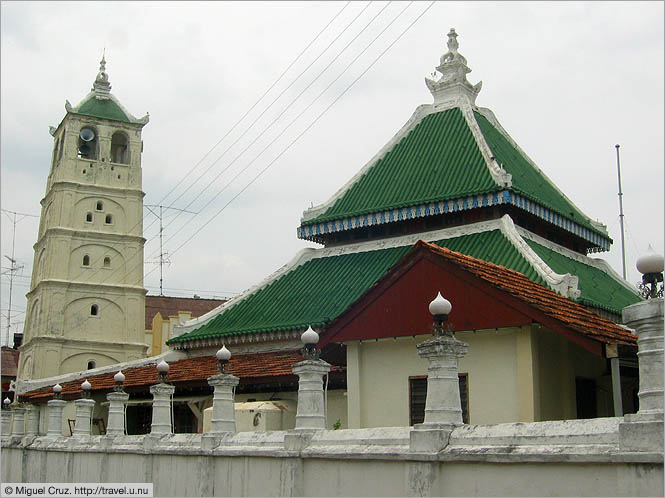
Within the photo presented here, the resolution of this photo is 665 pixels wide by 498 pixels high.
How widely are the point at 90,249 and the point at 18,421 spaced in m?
21.7

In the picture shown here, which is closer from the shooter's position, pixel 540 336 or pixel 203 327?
pixel 540 336

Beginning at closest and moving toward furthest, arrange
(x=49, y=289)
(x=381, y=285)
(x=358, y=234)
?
(x=381, y=285)
(x=358, y=234)
(x=49, y=289)

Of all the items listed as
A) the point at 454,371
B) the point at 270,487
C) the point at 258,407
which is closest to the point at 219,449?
the point at 270,487

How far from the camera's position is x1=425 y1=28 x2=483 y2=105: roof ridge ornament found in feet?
87.0

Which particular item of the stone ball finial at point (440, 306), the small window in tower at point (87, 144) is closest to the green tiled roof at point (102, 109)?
the small window in tower at point (87, 144)

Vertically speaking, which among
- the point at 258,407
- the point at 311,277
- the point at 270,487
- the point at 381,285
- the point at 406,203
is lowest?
the point at 270,487

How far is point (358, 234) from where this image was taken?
24656mm

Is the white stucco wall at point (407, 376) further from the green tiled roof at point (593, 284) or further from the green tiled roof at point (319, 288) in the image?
the green tiled roof at point (319, 288)

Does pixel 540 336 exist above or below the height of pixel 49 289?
below

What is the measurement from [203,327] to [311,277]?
361 cm

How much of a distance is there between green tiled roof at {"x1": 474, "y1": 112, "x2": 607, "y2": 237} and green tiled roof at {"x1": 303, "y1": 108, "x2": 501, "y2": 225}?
30.0 inches

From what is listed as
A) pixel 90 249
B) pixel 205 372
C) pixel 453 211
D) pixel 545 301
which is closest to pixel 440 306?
pixel 545 301

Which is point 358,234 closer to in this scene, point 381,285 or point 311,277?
point 311,277

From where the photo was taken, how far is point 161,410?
17297mm
